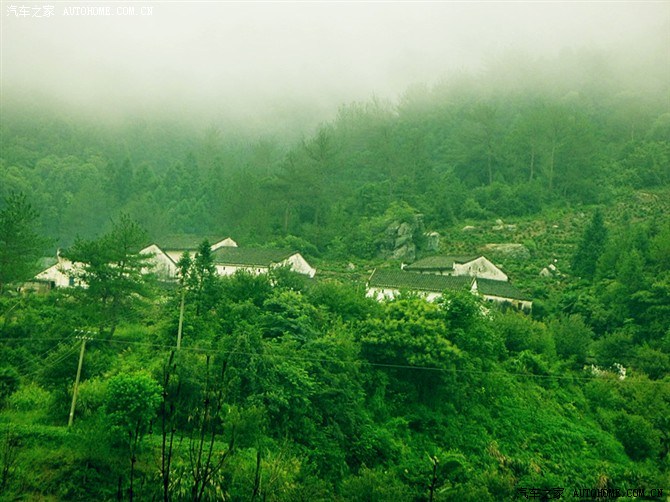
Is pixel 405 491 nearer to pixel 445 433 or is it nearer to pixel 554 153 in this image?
pixel 445 433

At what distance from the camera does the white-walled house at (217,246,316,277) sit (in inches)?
1426

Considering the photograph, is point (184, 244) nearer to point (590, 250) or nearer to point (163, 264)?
point (163, 264)

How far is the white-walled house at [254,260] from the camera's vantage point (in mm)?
36219

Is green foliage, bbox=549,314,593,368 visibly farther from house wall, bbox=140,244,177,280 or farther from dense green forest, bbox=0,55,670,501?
house wall, bbox=140,244,177,280

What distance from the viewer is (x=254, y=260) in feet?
121

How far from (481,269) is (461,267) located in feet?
4.88

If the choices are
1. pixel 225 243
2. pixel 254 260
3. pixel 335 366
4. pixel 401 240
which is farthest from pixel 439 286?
pixel 225 243

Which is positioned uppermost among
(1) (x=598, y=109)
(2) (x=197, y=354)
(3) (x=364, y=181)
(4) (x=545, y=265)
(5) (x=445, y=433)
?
(1) (x=598, y=109)

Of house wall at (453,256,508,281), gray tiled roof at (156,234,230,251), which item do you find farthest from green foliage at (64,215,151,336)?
house wall at (453,256,508,281)

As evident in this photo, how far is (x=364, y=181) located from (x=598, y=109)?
3053 cm

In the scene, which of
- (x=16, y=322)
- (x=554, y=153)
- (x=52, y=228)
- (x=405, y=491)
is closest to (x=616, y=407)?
(x=405, y=491)

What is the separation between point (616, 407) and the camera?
26219 mm

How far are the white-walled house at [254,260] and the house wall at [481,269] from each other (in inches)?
333

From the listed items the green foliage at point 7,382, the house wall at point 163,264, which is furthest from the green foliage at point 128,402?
the house wall at point 163,264
